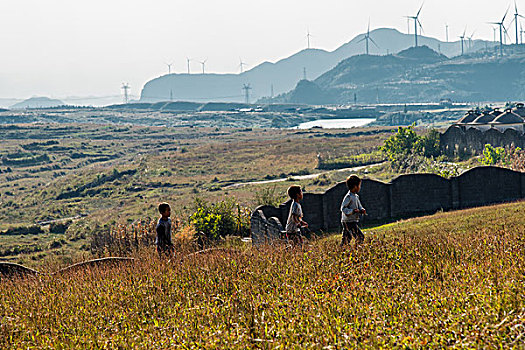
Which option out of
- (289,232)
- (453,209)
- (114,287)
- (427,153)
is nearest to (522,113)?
(427,153)

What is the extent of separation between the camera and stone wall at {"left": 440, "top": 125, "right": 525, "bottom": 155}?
110 feet

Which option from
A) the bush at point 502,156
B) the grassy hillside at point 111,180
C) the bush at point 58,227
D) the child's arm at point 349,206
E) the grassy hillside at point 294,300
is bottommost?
the bush at point 58,227

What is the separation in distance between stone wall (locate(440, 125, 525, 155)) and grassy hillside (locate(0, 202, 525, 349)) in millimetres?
27243

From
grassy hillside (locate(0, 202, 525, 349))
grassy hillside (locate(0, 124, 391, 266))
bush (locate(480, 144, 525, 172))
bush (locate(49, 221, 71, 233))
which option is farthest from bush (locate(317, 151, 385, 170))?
grassy hillside (locate(0, 202, 525, 349))

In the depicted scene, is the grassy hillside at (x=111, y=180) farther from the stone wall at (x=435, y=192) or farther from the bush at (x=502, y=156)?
the bush at (x=502, y=156)

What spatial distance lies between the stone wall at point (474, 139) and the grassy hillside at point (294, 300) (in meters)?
27.2

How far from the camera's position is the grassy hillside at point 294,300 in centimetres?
503

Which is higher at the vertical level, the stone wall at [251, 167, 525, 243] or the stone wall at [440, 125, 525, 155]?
the stone wall at [440, 125, 525, 155]

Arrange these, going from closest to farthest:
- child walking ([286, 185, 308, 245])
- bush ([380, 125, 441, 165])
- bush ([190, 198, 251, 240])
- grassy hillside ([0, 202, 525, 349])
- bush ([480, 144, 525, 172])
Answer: grassy hillside ([0, 202, 525, 349]) < child walking ([286, 185, 308, 245]) < bush ([190, 198, 251, 240]) < bush ([480, 144, 525, 172]) < bush ([380, 125, 441, 165])

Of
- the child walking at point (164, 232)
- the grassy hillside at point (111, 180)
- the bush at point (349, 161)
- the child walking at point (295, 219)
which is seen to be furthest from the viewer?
the bush at point (349, 161)

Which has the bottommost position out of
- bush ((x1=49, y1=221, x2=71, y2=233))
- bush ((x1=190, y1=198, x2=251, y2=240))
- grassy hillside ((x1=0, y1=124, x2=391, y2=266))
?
bush ((x1=49, y1=221, x2=71, y2=233))

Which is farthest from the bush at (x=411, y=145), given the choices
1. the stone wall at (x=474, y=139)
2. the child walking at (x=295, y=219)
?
→ the child walking at (x=295, y=219)

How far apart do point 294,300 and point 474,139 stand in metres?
34.4

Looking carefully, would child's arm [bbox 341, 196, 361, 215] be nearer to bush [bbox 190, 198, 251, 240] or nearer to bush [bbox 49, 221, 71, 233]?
bush [bbox 190, 198, 251, 240]
